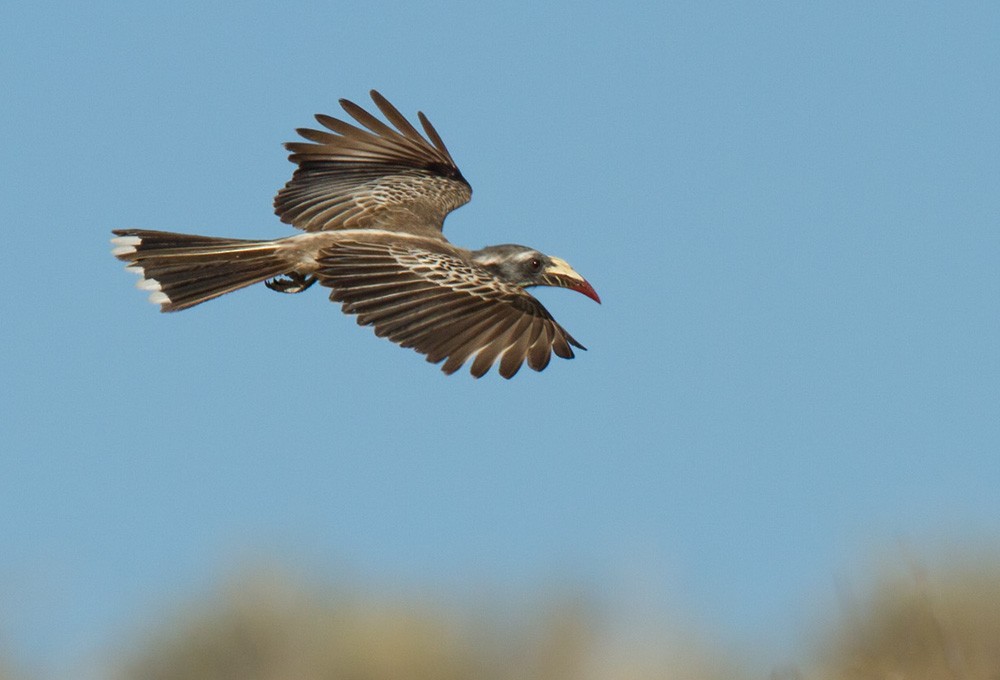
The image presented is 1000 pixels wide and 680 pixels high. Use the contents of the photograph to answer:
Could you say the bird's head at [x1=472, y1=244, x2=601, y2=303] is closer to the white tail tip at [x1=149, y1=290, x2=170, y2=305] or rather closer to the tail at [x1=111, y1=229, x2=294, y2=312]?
the tail at [x1=111, y1=229, x2=294, y2=312]

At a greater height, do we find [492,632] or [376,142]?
[376,142]

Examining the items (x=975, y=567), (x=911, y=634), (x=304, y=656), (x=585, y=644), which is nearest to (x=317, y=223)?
(x=911, y=634)

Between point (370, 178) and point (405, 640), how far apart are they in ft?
37.2

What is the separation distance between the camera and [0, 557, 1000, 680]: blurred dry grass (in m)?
17.7

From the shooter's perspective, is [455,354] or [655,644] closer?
[455,354]

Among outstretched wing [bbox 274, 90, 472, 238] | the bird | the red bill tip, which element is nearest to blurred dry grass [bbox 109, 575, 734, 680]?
outstretched wing [bbox 274, 90, 472, 238]

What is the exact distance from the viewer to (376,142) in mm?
11219

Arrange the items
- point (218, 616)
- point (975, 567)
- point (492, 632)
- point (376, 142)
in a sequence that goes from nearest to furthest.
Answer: point (376, 142) < point (975, 567) < point (492, 632) < point (218, 616)

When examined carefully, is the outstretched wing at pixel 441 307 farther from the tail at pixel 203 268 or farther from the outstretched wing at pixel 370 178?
the outstretched wing at pixel 370 178

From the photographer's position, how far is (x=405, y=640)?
68.6ft

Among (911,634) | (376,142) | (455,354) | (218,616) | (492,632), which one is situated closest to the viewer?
(911,634)

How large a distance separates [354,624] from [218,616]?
2189 millimetres

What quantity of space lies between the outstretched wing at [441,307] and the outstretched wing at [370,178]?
1.84 m

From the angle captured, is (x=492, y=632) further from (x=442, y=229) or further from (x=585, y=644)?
(x=442, y=229)
